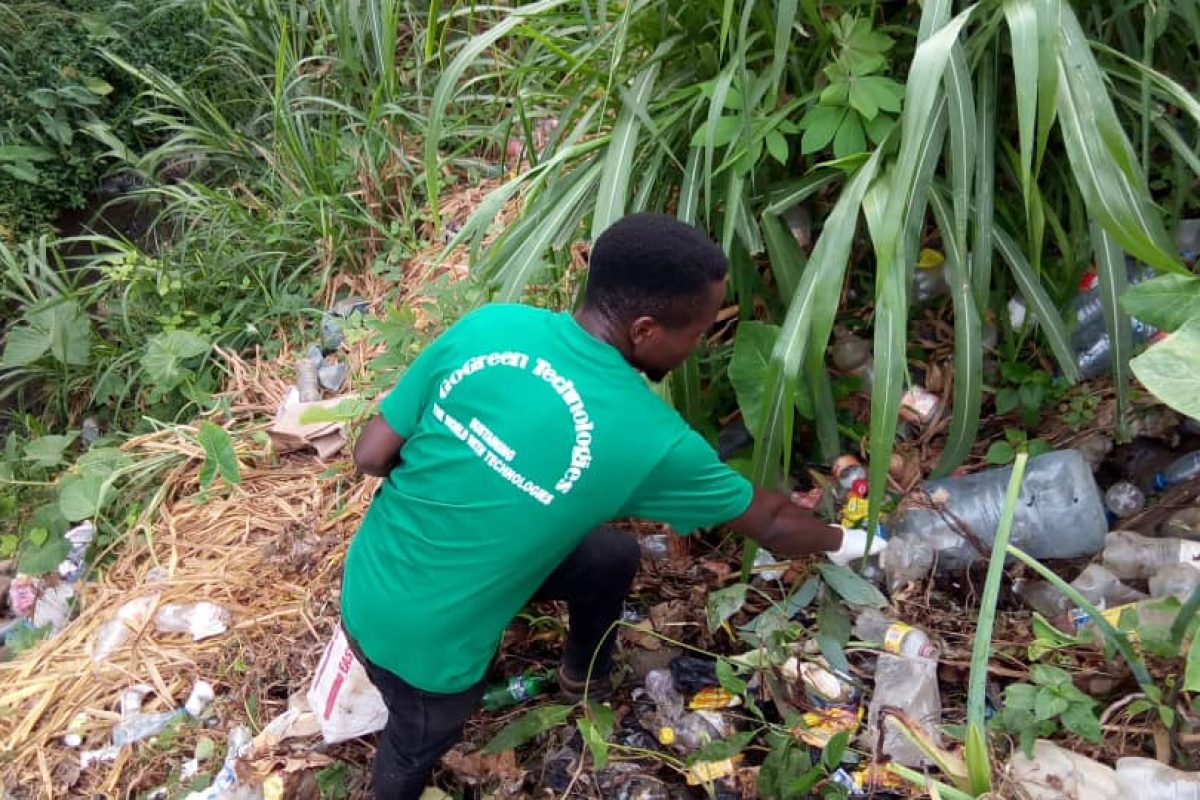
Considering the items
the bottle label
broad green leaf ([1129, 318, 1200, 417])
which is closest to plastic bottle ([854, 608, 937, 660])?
the bottle label

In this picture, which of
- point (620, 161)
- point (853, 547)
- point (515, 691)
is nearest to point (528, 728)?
point (515, 691)

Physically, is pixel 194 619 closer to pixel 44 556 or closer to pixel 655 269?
pixel 44 556

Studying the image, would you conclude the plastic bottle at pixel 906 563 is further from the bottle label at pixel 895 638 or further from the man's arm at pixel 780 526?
the man's arm at pixel 780 526

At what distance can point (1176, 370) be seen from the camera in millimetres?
1187

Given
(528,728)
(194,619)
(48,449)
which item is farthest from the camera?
(48,449)

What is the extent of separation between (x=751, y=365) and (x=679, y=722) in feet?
2.20

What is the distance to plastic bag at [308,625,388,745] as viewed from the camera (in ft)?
5.83

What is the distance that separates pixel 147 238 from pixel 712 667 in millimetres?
3070

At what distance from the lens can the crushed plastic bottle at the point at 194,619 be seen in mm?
2277

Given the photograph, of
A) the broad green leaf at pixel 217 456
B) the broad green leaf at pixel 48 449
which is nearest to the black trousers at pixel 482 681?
the broad green leaf at pixel 217 456

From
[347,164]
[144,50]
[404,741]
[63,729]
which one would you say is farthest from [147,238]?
[404,741]

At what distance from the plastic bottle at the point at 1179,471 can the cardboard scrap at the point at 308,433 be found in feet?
6.13

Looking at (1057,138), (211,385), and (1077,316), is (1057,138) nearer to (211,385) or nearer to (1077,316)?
(1077,316)

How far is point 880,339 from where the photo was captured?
5.24 feet
